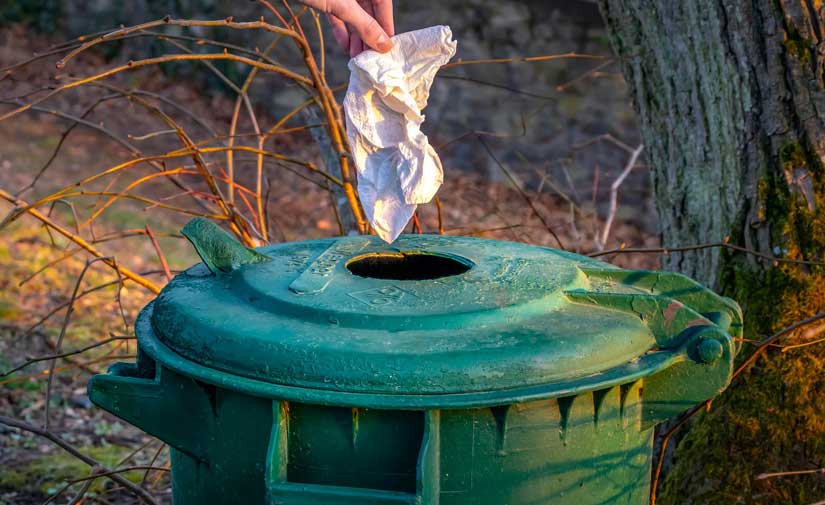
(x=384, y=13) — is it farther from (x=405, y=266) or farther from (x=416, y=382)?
(x=416, y=382)

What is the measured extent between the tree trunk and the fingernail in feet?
3.54

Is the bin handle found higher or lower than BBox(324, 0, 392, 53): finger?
lower

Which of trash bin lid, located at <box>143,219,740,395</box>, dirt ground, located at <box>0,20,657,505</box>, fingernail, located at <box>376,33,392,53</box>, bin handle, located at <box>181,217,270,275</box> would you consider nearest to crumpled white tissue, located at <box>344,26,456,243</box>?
fingernail, located at <box>376,33,392,53</box>

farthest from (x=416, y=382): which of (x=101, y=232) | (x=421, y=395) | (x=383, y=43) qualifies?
(x=101, y=232)

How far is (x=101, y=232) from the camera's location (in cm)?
595

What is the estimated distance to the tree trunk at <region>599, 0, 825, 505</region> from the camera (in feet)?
8.15

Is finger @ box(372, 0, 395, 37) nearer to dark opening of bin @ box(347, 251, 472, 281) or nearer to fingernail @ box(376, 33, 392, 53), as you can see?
fingernail @ box(376, 33, 392, 53)

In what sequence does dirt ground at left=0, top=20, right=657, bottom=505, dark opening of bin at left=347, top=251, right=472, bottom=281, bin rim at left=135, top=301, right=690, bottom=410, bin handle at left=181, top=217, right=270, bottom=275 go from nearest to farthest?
bin rim at left=135, top=301, right=690, bottom=410
bin handle at left=181, top=217, right=270, bottom=275
dark opening of bin at left=347, top=251, right=472, bottom=281
dirt ground at left=0, top=20, right=657, bottom=505

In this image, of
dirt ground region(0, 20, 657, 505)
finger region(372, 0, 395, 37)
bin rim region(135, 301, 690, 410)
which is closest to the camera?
bin rim region(135, 301, 690, 410)

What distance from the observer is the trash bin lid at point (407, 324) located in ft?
5.13

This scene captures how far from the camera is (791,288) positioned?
2.56 m

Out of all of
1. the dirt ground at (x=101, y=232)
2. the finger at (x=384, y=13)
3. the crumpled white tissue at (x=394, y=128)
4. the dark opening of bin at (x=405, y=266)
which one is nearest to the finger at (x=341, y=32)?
the finger at (x=384, y=13)

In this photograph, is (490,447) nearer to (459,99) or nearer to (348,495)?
(348,495)

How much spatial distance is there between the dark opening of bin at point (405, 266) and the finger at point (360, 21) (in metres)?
0.46
